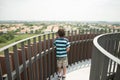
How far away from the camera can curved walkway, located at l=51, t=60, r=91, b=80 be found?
4014 mm

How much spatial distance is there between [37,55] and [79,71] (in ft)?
6.99

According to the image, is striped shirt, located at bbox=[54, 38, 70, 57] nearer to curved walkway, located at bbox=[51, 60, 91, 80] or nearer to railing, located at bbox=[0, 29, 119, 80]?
railing, located at bbox=[0, 29, 119, 80]

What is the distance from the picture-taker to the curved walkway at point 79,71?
4014mm

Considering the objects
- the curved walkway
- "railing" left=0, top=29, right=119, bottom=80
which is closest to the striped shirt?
"railing" left=0, top=29, right=119, bottom=80

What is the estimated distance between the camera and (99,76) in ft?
5.56

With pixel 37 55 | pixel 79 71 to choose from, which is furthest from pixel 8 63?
pixel 79 71

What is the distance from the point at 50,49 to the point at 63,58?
1.69 feet

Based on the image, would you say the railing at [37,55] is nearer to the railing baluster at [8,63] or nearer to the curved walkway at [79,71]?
the railing baluster at [8,63]

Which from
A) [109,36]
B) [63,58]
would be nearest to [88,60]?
[63,58]

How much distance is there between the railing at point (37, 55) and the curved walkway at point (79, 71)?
9.8 inches

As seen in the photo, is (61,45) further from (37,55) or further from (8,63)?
(8,63)

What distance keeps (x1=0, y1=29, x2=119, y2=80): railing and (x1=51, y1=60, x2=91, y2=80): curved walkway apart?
0.25 metres

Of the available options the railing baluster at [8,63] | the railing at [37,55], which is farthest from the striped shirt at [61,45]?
the railing baluster at [8,63]

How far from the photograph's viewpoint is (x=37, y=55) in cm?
300
